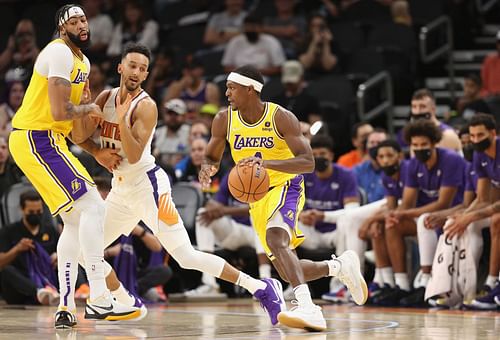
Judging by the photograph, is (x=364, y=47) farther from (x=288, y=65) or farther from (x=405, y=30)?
(x=288, y=65)

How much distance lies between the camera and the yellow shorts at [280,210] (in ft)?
23.7

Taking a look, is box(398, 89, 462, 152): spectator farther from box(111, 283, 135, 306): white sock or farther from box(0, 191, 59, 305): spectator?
box(111, 283, 135, 306): white sock

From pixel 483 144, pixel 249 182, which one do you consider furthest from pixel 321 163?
pixel 249 182

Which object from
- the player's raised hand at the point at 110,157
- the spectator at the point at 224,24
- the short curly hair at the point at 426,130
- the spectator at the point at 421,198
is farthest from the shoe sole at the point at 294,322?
the spectator at the point at 224,24

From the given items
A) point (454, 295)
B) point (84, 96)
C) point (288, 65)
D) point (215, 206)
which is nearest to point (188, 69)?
point (288, 65)

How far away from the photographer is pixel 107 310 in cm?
716

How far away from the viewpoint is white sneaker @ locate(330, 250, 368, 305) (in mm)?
7680

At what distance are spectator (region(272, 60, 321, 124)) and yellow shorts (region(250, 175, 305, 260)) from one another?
525cm

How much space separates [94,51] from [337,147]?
4.83 m

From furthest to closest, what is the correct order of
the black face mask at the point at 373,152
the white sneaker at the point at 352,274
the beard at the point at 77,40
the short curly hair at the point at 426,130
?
the black face mask at the point at 373,152, the short curly hair at the point at 426,130, the white sneaker at the point at 352,274, the beard at the point at 77,40

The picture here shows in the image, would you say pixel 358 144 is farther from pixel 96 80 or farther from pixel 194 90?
pixel 96 80

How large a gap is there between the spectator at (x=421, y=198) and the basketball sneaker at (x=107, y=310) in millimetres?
3464

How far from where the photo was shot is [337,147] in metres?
13.2

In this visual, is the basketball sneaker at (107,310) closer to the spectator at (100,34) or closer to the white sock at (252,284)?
the white sock at (252,284)
